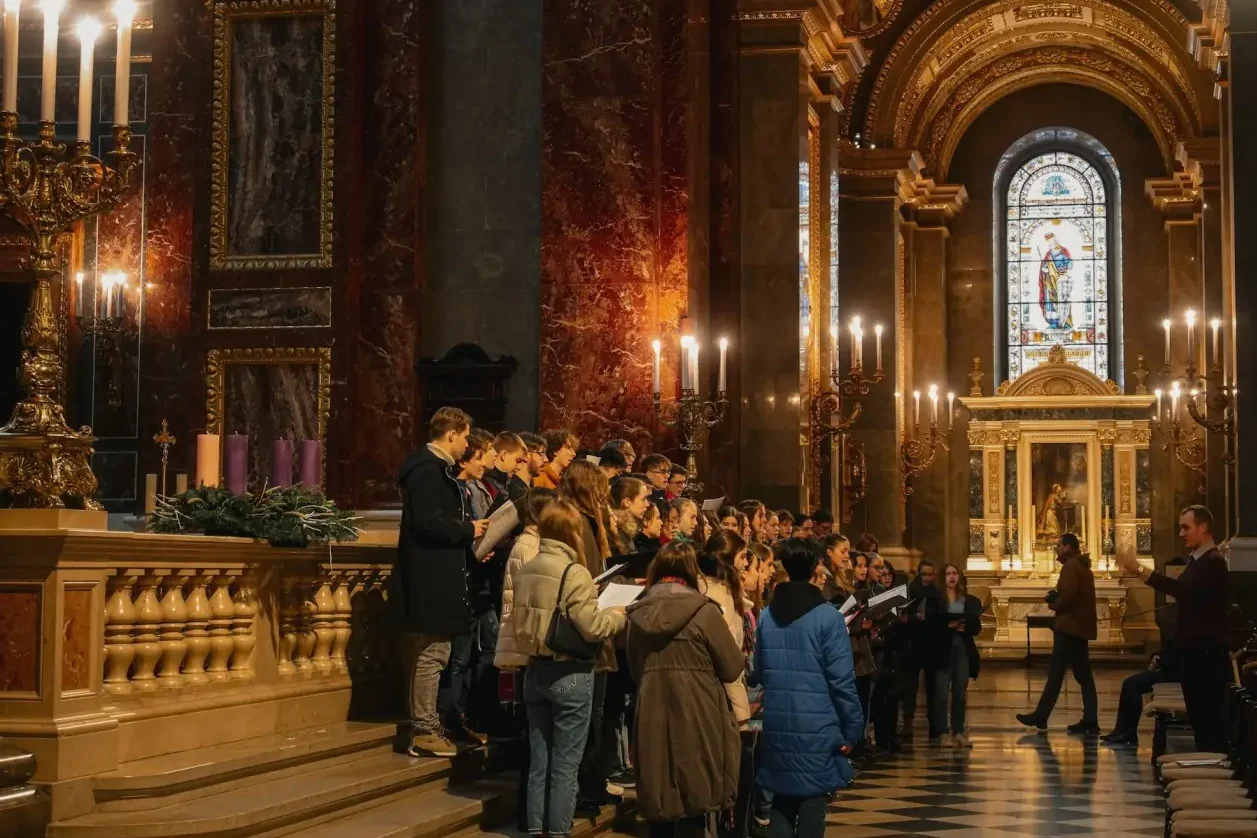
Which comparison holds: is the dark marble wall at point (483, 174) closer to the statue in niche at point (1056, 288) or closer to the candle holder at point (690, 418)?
the candle holder at point (690, 418)

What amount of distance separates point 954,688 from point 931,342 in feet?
58.0

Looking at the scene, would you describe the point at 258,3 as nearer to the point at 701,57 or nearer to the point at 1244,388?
the point at 701,57

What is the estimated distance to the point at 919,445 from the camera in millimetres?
29516

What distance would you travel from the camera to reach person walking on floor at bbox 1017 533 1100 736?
57.4ft

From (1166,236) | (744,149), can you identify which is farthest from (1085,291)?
(744,149)

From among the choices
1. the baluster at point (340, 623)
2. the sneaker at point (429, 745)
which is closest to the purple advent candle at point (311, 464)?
the baluster at point (340, 623)

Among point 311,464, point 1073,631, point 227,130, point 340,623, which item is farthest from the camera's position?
point 1073,631

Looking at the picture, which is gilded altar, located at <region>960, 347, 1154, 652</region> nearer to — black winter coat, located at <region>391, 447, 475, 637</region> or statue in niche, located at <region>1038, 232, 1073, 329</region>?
statue in niche, located at <region>1038, 232, 1073, 329</region>

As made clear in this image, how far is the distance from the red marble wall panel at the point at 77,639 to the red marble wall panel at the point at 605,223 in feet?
31.9

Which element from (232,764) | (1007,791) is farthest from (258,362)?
(232,764)

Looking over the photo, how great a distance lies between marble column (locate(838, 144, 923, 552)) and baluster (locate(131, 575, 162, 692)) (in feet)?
70.5

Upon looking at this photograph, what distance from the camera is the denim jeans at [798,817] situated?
8.59 m

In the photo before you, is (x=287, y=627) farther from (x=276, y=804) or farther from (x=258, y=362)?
(x=258, y=362)

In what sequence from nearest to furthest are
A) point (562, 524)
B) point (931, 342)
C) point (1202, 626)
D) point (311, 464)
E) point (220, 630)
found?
point (562, 524), point (220, 630), point (311, 464), point (1202, 626), point (931, 342)
